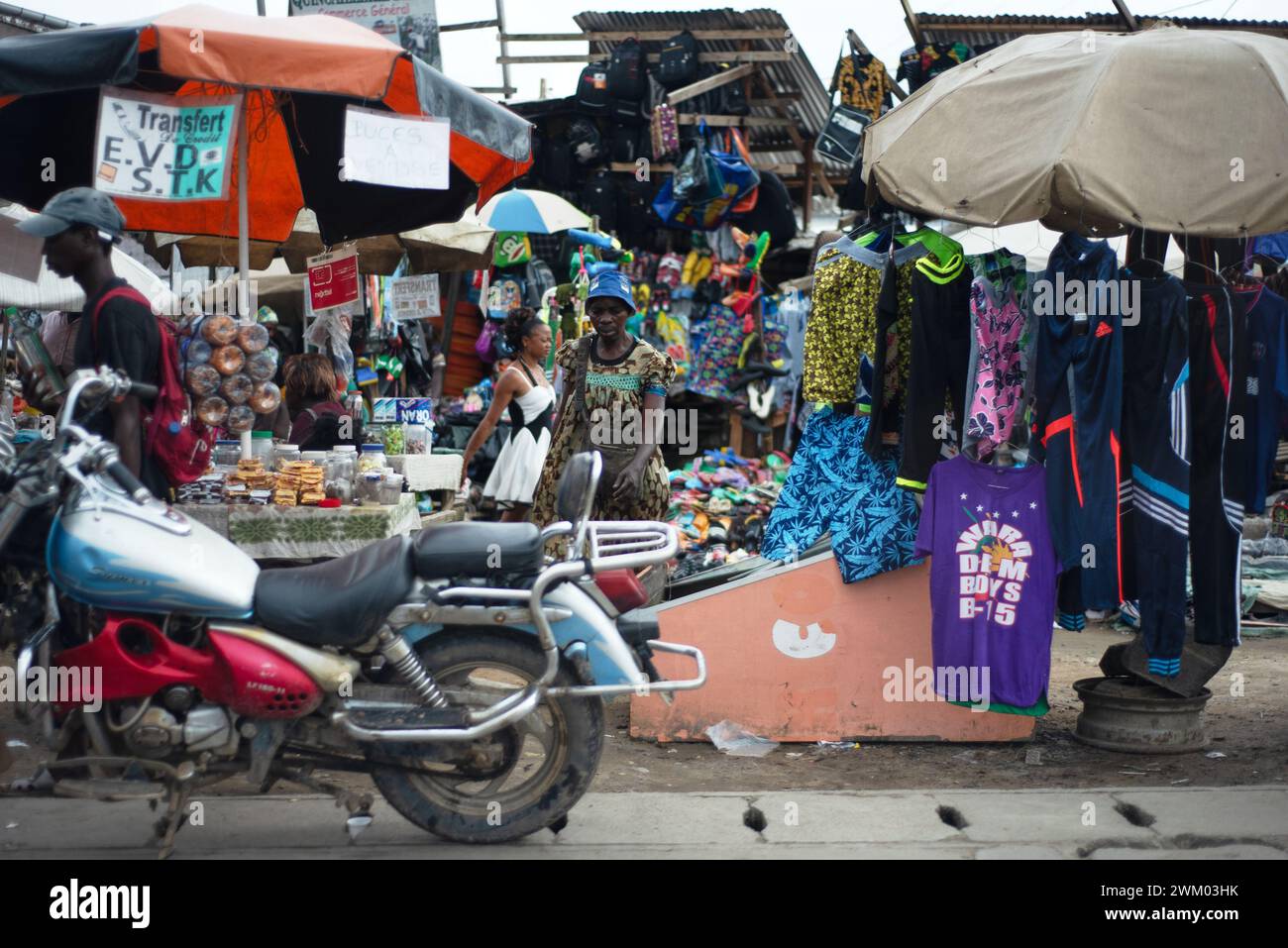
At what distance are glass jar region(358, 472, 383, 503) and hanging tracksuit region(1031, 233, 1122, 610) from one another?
3020 millimetres

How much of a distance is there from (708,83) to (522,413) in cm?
546

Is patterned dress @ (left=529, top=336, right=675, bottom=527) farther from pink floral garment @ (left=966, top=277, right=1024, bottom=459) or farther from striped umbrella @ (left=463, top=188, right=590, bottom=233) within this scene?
striped umbrella @ (left=463, top=188, right=590, bottom=233)

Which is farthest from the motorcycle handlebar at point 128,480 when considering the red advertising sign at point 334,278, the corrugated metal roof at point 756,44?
the corrugated metal roof at point 756,44

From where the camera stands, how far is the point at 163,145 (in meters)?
5.54

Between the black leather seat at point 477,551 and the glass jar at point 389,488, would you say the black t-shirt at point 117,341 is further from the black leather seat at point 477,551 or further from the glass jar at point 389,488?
the glass jar at point 389,488

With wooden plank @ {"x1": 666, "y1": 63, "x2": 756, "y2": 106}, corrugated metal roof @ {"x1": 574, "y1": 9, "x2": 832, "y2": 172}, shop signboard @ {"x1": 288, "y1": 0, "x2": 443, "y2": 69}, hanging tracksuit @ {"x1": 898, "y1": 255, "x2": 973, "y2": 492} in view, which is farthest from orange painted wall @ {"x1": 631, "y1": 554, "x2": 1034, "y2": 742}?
shop signboard @ {"x1": 288, "y1": 0, "x2": 443, "y2": 69}

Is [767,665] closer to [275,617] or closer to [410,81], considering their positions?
[275,617]

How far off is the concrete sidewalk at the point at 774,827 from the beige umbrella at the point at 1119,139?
86.7 inches

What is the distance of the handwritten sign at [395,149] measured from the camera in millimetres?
5578

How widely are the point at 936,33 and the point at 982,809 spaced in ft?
29.0

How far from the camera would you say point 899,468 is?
564cm

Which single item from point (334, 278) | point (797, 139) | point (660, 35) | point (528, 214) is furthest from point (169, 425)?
point (797, 139)

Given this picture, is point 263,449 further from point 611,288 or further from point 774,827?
point 774,827
